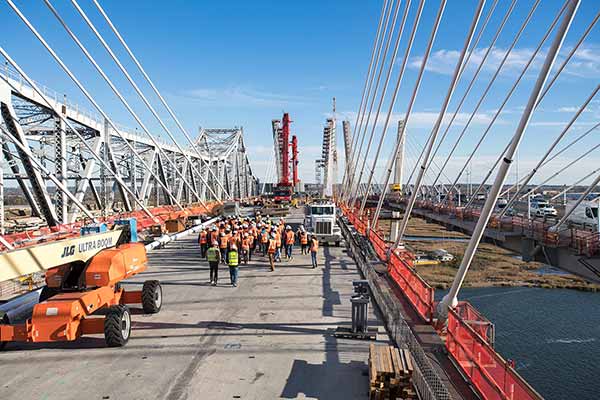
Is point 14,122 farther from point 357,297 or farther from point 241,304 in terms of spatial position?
point 357,297

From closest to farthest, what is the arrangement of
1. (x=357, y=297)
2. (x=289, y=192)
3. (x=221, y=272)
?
1. (x=357, y=297)
2. (x=221, y=272)
3. (x=289, y=192)

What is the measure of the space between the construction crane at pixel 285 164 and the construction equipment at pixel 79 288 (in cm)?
4294

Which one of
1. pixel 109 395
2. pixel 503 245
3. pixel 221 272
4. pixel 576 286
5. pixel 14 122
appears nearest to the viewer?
pixel 109 395

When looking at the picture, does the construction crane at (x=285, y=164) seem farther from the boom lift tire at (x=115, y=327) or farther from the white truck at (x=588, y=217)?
the boom lift tire at (x=115, y=327)

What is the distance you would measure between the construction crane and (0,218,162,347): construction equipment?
1690 inches

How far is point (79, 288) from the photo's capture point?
10383 mm

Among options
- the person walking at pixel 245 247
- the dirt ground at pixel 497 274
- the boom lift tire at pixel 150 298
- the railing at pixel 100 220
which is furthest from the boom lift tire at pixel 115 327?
the dirt ground at pixel 497 274

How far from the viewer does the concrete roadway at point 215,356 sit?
7922 mm

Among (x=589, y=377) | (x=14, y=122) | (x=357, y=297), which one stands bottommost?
(x=589, y=377)

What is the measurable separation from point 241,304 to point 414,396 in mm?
7075

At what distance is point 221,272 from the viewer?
18344mm

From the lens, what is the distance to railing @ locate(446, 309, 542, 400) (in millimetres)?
5887

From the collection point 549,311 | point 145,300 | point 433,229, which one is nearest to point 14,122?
point 145,300

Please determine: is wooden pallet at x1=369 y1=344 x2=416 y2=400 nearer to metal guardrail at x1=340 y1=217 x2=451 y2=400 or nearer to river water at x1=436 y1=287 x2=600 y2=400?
metal guardrail at x1=340 y1=217 x2=451 y2=400
